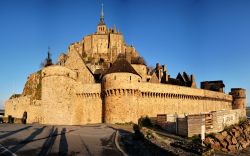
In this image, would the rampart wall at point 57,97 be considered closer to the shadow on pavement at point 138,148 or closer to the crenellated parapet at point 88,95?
the crenellated parapet at point 88,95

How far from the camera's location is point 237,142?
3095 centimetres

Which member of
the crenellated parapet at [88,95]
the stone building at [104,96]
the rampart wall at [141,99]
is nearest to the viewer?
the rampart wall at [141,99]

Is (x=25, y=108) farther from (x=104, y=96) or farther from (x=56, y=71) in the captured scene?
(x=104, y=96)

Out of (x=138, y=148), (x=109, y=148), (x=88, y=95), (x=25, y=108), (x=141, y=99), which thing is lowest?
(x=138, y=148)

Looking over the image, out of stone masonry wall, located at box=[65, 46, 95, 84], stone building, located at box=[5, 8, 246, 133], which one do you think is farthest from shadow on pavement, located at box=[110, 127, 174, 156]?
stone masonry wall, located at box=[65, 46, 95, 84]

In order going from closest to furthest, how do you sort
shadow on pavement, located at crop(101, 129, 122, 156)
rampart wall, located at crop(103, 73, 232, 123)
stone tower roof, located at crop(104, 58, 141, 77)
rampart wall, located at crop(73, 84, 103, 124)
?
shadow on pavement, located at crop(101, 129, 122, 156) < rampart wall, located at crop(103, 73, 232, 123) < stone tower roof, located at crop(104, 58, 141, 77) < rampart wall, located at crop(73, 84, 103, 124)

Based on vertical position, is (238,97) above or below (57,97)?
above

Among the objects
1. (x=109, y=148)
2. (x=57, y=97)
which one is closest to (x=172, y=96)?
(x=57, y=97)

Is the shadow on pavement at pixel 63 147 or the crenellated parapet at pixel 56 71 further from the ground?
the crenellated parapet at pixel 56 71

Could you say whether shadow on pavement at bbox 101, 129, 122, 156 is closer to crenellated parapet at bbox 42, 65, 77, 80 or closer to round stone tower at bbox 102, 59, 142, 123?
round stone tower at bbox 102, 59, 142, 123

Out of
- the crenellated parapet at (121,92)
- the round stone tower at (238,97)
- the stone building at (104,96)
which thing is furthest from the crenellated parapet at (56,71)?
the round stone tower at (238,97)

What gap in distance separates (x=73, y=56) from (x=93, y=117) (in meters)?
10.5

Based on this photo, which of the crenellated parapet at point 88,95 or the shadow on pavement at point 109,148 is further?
the crenellated parapet at point 88,95

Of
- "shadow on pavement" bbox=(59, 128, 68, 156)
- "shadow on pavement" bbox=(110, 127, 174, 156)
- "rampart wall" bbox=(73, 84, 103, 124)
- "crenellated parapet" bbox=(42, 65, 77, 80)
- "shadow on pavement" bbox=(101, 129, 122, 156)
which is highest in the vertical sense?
"crenellated parapet" bbox=(42, 65, 77, 80)
